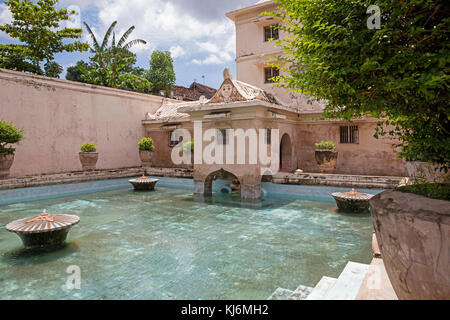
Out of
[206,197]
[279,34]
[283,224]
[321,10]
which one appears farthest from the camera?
[279,34]

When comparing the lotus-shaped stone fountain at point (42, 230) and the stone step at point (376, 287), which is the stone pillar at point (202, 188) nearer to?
the lotus-shaped stone fountain at point (42, 230)

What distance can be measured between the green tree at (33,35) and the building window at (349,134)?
58.7 feet

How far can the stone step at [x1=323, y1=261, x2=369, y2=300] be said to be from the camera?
2629 mm

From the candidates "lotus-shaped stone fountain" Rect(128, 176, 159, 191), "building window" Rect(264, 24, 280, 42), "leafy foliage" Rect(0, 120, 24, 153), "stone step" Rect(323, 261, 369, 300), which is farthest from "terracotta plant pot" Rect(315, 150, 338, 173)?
"leafy foliage" Rect(0, 120, 24, 153)

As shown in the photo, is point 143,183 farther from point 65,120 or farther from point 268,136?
point 65,120

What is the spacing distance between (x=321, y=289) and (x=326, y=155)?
26.1 ft

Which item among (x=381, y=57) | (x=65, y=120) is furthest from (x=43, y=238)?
(x=65, y=120)

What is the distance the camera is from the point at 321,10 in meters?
2.23

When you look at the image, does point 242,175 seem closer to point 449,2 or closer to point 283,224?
point 283,224

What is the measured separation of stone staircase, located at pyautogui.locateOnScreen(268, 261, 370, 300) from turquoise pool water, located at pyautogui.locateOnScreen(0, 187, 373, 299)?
284mm

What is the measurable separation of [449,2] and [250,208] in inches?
268

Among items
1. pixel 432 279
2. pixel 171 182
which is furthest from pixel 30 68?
pixel 432 279

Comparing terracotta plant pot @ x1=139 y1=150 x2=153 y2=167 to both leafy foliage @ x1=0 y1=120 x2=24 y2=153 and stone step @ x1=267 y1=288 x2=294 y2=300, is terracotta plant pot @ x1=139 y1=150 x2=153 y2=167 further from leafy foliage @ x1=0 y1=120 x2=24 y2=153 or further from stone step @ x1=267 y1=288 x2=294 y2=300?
stone step @ x1=267 y1=288 x2=294 y2=300

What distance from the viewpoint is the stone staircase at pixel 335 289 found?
264 cm
